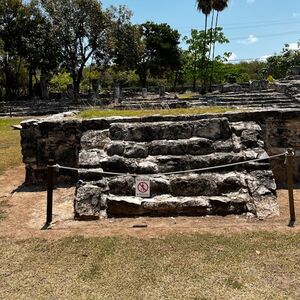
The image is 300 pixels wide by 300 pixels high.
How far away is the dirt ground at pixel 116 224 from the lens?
540 centimetres

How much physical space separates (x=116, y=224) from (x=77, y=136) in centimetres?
293

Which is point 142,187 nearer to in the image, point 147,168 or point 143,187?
point 143,187

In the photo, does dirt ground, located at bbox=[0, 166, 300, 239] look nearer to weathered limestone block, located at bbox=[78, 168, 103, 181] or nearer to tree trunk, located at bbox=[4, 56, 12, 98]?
weathered limestone block, located at bbox=[78, 168, 103, 181]

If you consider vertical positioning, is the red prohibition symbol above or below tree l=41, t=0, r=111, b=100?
below

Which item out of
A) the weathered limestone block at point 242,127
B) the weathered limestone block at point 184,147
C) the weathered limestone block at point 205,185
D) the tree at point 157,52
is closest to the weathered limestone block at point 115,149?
the weathered limestone block at point 184,147

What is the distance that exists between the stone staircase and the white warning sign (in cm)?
10

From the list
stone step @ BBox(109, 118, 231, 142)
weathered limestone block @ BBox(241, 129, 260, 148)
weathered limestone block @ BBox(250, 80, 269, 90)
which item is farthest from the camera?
weathered limestone block @ BBox(250, 80, 269, 90)

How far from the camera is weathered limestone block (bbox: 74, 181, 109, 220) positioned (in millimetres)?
6055

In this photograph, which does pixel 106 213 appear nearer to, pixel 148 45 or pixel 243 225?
pixel 243 225

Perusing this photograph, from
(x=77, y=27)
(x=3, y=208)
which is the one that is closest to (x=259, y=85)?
(x=77, y=27)

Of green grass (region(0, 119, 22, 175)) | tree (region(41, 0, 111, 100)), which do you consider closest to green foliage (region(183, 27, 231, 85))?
tree (region(41, 0, 111, 100))

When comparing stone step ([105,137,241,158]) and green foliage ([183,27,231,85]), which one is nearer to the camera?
stone step ([105,137,241,158])

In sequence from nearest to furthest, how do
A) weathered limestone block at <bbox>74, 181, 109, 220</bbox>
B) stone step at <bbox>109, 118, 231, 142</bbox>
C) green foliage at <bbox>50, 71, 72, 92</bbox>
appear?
weathered limestone block at <bbox>74, 181, 109, 220</bbox>, stone step at <bbox>109, 118, 231, 142</bbox>, green foliage at <bbox>50, 71, 72, 92</bbox>

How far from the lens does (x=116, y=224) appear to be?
5.82 m
